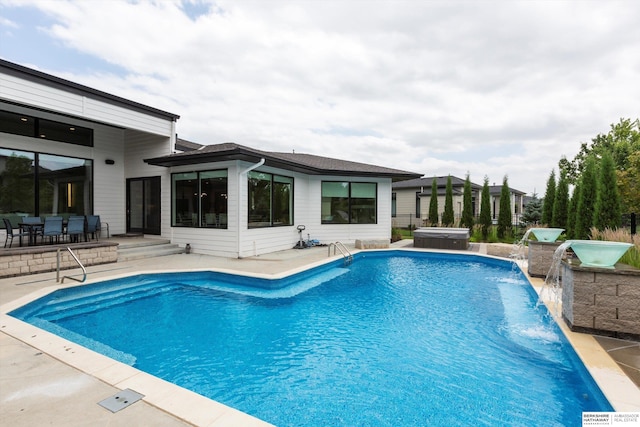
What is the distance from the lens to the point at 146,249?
8.80 m

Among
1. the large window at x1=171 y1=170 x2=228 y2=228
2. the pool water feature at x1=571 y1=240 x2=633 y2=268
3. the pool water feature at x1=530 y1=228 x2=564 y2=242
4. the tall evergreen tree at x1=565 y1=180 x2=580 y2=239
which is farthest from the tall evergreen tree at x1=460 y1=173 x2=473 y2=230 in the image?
the pool water feature at x1=571 y1=240 x2=633 y2=268

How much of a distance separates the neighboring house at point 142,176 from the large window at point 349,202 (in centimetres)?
9

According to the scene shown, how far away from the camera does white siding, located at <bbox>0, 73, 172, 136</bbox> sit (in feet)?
21.5

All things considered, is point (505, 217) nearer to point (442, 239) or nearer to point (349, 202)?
point (442, 239)

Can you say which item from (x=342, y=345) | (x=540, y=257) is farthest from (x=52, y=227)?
(x=540, y=257)

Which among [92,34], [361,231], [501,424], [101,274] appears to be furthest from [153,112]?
[501,424]

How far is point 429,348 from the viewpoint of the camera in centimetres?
366

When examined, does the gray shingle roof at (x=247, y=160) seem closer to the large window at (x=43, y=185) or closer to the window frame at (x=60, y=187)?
the window frame at (x=60, y=187)

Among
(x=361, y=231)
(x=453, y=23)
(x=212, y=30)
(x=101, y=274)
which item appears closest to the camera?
(x=101, y=274)

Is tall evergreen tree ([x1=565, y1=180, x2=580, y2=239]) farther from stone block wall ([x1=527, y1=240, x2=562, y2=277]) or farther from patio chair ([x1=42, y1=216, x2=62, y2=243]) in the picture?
patio chair ([x1=42, y1=216, x2=62, y2=243])

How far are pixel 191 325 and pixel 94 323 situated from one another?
1435 millimetres

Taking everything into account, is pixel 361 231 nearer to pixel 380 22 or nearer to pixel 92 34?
pixel 380 22

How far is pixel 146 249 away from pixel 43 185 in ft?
11.1

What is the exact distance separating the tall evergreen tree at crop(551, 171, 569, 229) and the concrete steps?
14.0 metres
